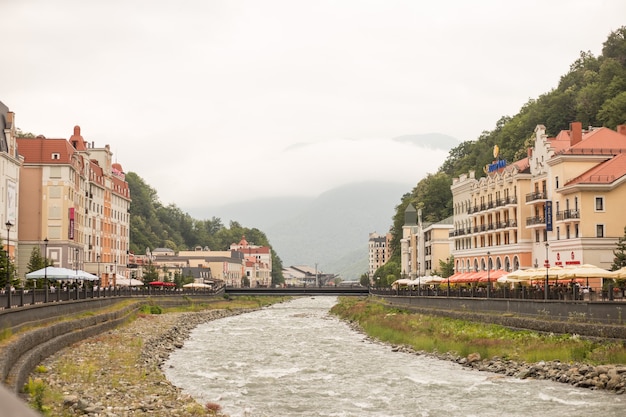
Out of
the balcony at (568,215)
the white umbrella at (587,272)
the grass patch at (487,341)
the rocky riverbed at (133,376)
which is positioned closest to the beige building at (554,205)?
the balcony at (568,215)

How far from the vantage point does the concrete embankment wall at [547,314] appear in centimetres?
4138

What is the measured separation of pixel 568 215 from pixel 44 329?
56.3 m

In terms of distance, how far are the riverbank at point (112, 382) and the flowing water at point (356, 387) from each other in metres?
1.48

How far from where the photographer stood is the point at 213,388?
112 ft

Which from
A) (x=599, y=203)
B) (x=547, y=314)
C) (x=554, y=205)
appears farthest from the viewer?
(x=554, y=205)

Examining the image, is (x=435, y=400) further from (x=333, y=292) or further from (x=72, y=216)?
(x=333, y=292)

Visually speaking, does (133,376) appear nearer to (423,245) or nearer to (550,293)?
(550,293)

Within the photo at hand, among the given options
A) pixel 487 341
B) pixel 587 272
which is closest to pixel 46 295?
pixel 487 341

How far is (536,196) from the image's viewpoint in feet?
297

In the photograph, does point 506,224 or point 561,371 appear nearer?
point 561,371

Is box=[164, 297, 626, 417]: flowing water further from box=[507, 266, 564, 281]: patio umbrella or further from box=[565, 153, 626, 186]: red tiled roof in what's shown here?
box=[565, 153, 626, 186]: red tiled roof

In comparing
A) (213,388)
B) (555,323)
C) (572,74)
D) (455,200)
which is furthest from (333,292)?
(213,388)

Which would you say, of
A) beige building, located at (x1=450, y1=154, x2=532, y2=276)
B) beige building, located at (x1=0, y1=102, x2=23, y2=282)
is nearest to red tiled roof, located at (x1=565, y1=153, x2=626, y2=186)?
beige building, located at (x1=450, y1=154, x2=532, y2=276)

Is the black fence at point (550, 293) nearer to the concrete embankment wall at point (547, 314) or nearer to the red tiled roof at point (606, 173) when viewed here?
the concrete embankment wall at point (547, 314)
